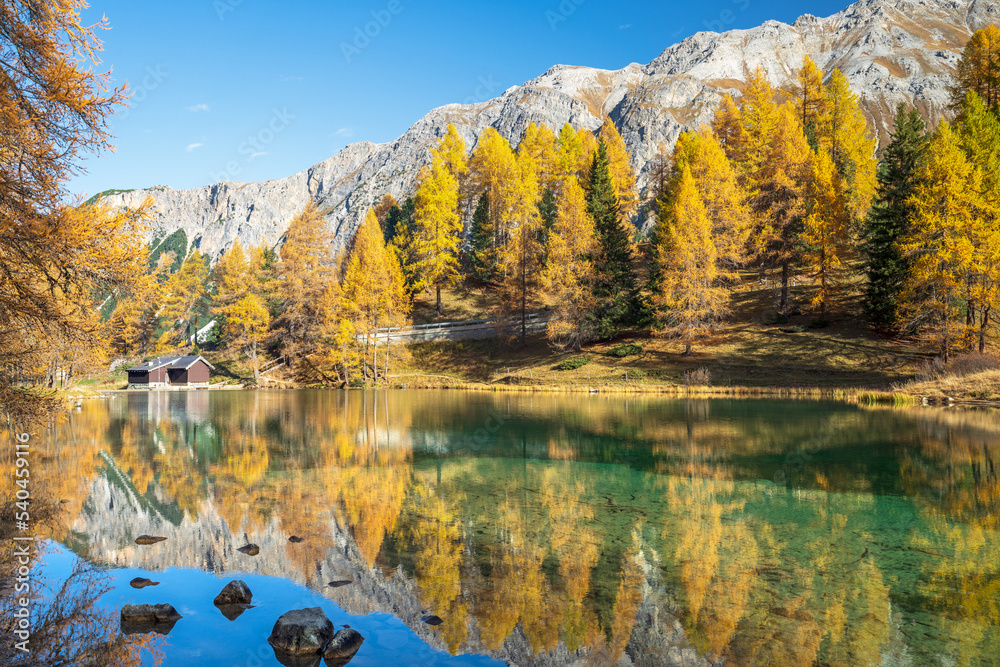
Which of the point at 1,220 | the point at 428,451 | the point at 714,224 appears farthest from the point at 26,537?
the point at 714,224

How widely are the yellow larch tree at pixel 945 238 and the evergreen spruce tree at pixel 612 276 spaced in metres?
18.4

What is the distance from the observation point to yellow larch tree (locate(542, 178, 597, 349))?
43.8 metres

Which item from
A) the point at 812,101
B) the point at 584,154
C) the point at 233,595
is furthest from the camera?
A: the point at 584,154

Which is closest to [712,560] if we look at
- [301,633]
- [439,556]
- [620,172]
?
[439,556]

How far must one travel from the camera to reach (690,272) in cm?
3962

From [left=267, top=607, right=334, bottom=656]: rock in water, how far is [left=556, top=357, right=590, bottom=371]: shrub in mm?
37167

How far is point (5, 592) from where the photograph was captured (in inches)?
277

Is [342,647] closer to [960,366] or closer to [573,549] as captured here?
[573,549]

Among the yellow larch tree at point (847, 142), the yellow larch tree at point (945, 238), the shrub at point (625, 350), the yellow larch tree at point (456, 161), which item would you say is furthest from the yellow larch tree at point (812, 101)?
the yellow larch tree at point (456, 161)

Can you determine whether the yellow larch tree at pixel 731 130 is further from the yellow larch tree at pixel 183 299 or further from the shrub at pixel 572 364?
the yellow larch tree at pixel 183 299

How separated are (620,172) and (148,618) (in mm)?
Result: 60988

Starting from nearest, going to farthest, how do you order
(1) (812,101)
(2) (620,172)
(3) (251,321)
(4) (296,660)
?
(4) (296,660) → (1) (812,101) → (3) (251,321) → (2) (620,172)

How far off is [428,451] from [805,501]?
35.0ft

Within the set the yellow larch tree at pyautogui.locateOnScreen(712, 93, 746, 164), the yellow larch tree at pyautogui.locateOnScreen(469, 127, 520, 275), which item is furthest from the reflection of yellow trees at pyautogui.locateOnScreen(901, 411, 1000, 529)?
the yellow larch tree at pyautogui.locateOnScreen(469, 127, 520, 275)
